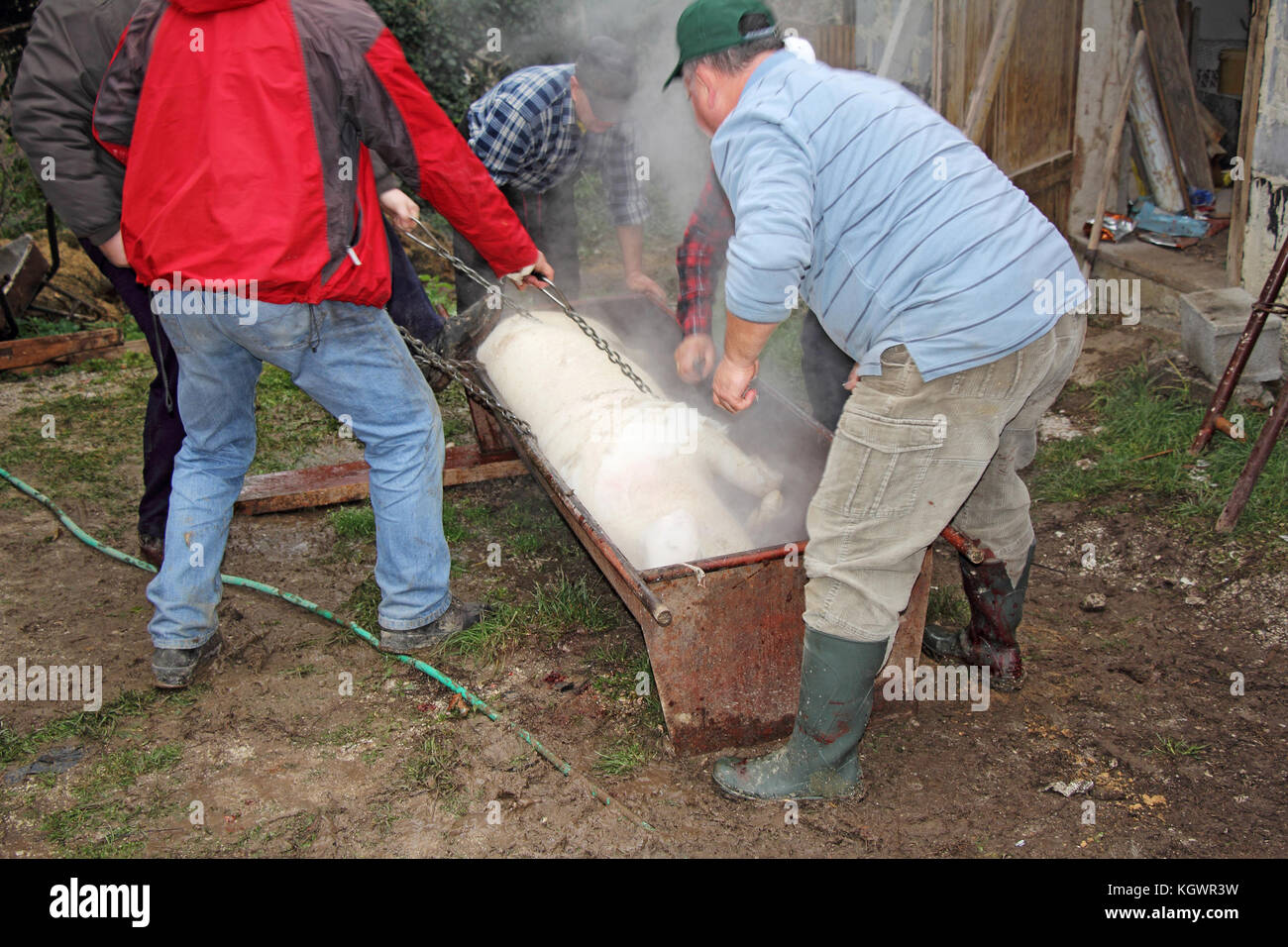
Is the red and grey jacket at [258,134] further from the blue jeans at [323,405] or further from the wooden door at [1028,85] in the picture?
the wooden door at [1028,85]

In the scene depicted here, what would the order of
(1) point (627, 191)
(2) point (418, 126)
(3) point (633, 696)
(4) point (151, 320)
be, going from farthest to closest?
(1) point (627, 191)
(4) point (151, 320)
(3) point (633, 696)
(2) point (418, 126)

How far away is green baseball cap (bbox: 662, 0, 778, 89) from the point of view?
8.27ft

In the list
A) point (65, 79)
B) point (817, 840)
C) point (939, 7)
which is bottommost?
point (817, 840)

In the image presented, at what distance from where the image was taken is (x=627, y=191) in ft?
17.1

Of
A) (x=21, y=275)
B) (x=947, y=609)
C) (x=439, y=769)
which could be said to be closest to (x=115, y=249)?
(x=439, y=769)

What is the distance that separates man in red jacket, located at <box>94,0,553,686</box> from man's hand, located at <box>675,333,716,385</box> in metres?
0.70

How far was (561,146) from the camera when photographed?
195 inches

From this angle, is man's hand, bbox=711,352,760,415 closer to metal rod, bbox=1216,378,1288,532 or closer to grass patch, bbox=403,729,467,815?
grass patch, bbox=403,729,467,815

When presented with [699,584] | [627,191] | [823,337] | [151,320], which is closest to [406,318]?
[151,320]

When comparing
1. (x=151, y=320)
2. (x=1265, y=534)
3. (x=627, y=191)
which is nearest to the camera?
(x=151, y=320)

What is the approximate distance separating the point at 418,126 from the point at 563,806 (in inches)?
82.9

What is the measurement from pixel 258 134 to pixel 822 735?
2304 millimetres

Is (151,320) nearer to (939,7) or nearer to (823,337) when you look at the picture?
(823,337)

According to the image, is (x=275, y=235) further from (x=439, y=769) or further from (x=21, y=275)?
(x=21, y=275)
